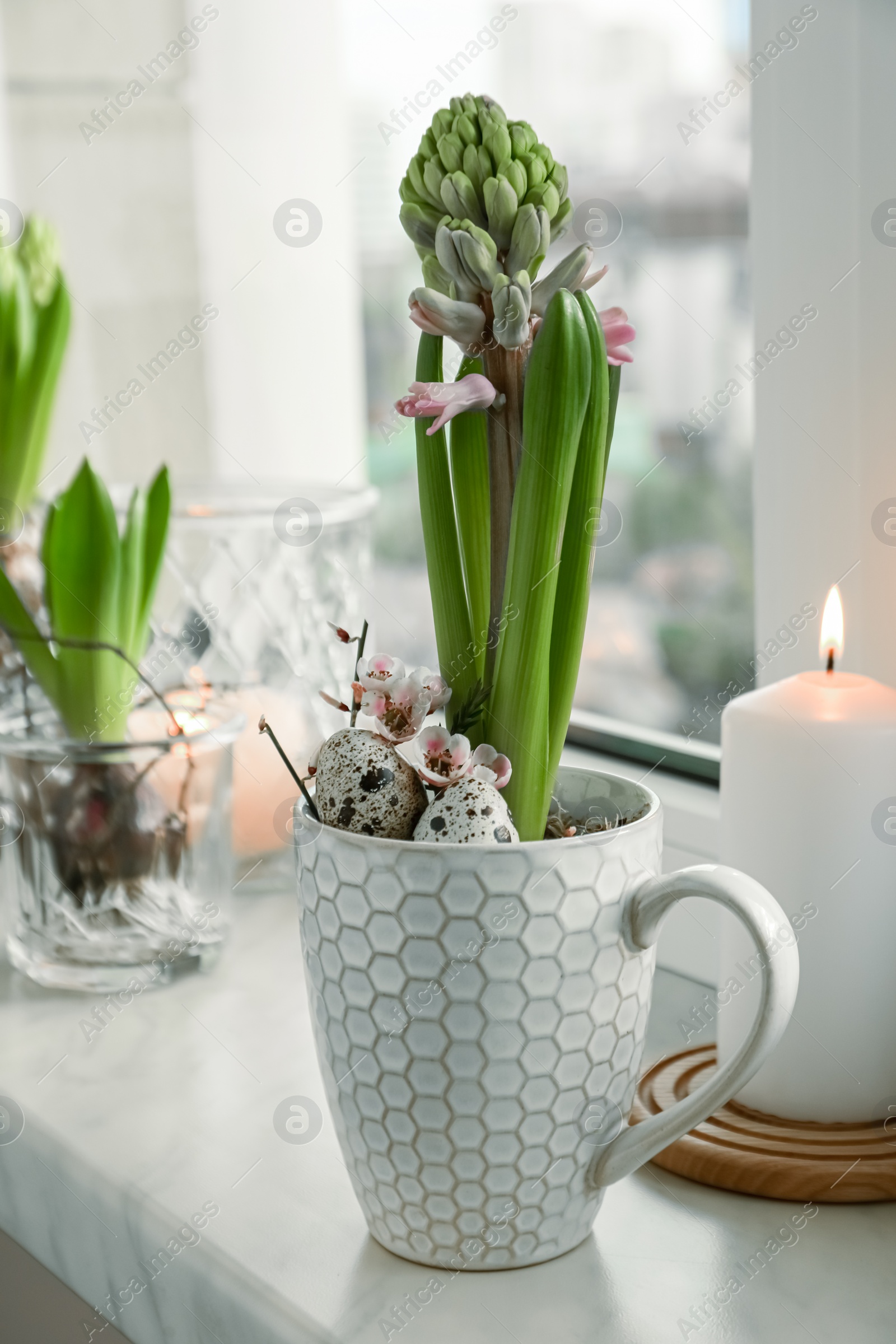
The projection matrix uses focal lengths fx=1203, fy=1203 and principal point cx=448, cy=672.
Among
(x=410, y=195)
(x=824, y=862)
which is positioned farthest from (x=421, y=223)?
(x=824, y=862)

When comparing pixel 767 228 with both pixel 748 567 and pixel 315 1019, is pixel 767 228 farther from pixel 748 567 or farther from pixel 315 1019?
pixel 748 567

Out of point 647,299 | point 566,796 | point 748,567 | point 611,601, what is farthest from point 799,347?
point 647,299

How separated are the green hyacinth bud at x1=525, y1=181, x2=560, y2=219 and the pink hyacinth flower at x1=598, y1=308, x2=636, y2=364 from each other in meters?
0.03

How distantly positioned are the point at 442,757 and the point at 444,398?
10 centimetres

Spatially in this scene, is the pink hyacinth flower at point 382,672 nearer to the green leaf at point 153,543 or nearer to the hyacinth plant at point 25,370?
the green leaf at point 153,543

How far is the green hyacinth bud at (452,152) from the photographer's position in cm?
32

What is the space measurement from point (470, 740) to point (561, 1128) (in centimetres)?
11

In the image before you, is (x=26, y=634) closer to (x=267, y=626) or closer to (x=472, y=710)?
(x=267, y=626)

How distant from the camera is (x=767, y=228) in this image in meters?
0.49

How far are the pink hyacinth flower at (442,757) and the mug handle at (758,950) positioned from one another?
6 cm

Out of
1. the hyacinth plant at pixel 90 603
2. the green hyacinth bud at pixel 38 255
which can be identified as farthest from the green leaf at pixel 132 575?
the green hyacinth bud at pixel 38 255

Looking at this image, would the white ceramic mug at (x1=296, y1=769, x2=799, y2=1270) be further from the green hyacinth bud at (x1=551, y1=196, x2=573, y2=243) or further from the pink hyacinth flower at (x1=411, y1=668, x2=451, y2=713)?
the green hyacinth bud at (x1=551, y1=196, x2=573, y2=243)

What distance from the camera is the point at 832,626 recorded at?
16.6 inches

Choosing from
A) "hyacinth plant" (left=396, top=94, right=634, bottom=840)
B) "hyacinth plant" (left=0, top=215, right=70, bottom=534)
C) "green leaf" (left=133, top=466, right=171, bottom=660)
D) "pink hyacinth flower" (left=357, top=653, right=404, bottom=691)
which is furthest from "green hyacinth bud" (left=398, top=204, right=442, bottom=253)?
"hyacinth plant" (left=0, top=215, right=70, bottom=534)
